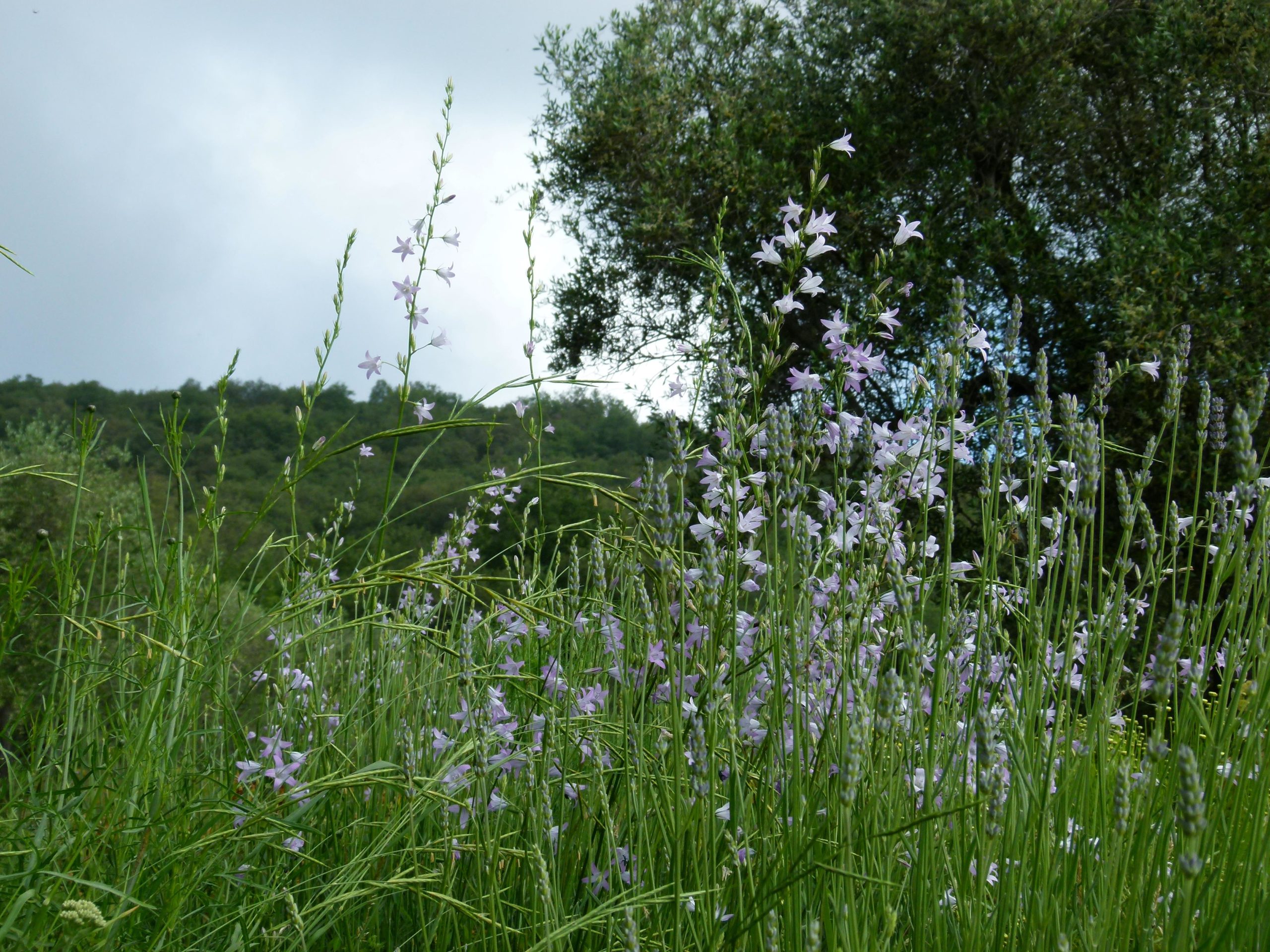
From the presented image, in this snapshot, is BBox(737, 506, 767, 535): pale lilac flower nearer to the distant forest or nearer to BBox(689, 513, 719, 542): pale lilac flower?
BBox(689, 513, 719, 542): pale lilac flower

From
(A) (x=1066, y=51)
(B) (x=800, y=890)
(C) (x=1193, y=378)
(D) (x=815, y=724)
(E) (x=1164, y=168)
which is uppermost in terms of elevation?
(A) (x=1066, y=51)

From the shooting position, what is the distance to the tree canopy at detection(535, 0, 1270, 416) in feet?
27.1

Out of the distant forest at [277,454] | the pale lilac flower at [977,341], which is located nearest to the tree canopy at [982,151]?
the distant forest at [277,454]

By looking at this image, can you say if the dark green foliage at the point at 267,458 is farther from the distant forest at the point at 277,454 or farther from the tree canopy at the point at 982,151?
→ the tree canopy at the point at 982,151

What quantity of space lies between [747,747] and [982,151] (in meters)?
9.09

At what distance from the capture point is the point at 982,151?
30.8 feet

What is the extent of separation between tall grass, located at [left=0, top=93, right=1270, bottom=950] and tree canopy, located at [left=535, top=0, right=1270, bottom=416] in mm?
6727

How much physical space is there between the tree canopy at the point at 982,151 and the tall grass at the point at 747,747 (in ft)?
22.1

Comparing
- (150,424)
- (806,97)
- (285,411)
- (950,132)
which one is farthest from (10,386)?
(950,132)

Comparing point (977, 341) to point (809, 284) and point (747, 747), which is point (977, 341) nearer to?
point (809, 284)

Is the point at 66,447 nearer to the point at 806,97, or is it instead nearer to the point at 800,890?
the point at 806,97

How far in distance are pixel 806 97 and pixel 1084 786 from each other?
9586 millimetres

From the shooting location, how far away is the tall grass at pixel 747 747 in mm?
1317

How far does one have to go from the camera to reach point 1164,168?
8.89 meters
